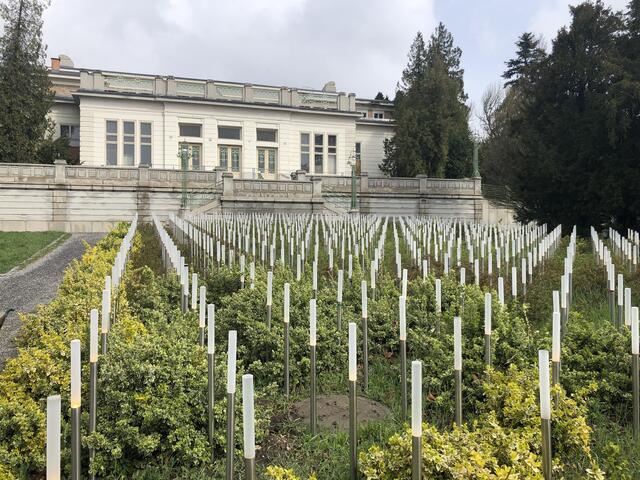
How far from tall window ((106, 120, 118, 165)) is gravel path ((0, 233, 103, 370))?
25.5 meters

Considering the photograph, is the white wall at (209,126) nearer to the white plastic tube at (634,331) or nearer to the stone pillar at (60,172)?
the stone pillar at (60,172)

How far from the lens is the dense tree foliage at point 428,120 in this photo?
4072cm

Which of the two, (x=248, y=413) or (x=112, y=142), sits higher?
(x=112, y=142)

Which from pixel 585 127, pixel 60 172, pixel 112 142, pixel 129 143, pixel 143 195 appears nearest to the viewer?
pixel 585 127

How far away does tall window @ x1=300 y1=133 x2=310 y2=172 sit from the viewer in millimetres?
46125

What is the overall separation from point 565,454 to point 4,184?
31.6 meters

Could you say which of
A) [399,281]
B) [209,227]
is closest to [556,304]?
[399,281]

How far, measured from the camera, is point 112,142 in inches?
1604

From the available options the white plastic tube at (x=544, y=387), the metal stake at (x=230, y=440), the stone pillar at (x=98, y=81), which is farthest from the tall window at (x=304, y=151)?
the white plastic tube at (x=544, y=387)

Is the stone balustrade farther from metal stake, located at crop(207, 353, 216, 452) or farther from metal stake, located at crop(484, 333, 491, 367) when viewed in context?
metal stake, located at crop(484, 333, 491, 367)

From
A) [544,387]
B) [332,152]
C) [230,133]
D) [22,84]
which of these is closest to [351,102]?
[332,152]

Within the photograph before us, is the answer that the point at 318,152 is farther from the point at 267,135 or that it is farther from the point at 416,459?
the point at 416,459

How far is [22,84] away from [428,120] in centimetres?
2668

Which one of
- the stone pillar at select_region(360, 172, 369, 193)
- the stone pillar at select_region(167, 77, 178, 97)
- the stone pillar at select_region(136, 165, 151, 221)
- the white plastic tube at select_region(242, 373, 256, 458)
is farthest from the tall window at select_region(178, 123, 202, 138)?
the white plastic tube at select_region(242, 373, 256, 458)
